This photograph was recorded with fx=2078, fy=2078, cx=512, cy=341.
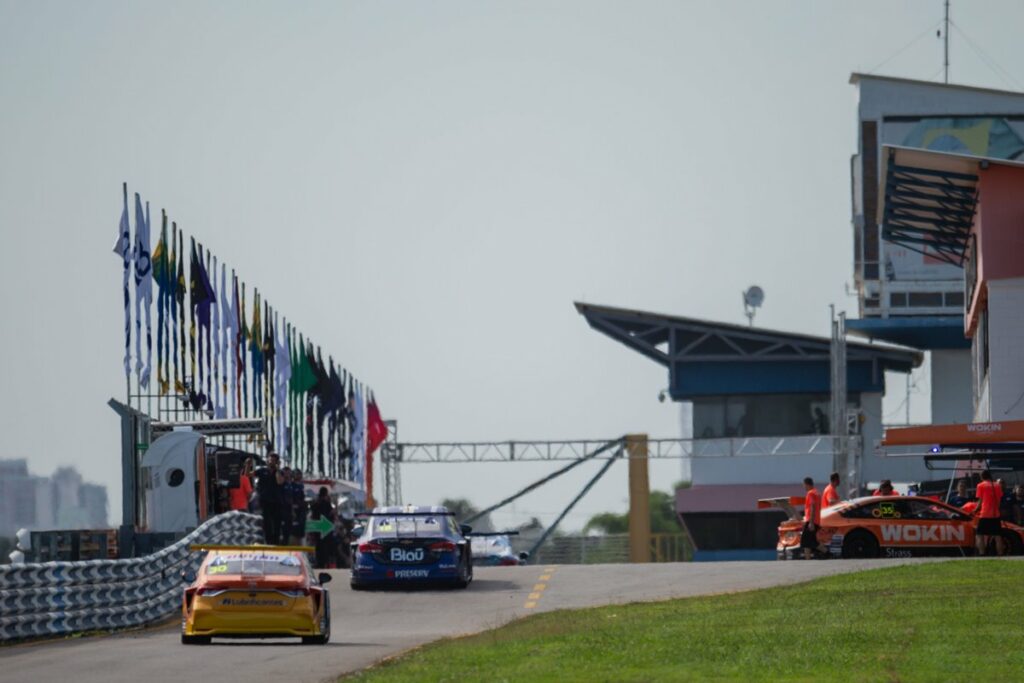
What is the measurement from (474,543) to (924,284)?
28521mm

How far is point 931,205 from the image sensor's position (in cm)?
5178

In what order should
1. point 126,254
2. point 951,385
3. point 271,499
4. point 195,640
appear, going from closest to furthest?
point 195,640, point 271,499, point 126,254, point 951,385

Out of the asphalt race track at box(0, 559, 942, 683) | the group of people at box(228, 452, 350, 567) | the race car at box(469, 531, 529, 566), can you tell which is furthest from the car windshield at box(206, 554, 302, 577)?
the race car at box(469, 531, 529, 566)

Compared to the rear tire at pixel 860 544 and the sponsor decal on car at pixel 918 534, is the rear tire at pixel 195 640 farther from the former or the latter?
the sponsor decal on car at pixel 918 534

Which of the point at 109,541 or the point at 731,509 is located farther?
the point at 731,509

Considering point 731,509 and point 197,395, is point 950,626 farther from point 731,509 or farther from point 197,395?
point 731,509

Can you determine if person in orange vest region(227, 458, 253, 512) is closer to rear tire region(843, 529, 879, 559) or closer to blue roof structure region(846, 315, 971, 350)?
rear tire region(843, 529, 879, 559)

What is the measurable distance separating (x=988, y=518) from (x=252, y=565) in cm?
1753

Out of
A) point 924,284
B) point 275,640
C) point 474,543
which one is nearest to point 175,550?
point 275,640

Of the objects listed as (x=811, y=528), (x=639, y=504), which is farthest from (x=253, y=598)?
(x=639, y=504)

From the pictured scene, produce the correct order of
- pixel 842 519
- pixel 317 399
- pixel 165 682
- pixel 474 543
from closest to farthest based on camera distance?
pixel 165 682, pixel 842 519, pixel 474 543, pixel 317 399

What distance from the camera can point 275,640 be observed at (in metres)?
24.0

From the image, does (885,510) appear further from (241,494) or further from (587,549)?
(587,549)

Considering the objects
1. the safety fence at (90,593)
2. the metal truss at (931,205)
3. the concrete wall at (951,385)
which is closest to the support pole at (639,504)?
the concrete wall at (951,385)
